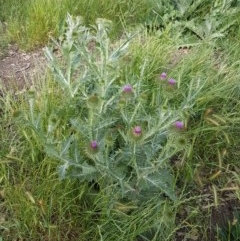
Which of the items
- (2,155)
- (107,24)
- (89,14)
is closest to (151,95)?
(107,24)

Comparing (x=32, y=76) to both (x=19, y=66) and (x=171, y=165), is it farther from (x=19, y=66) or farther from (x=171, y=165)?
A: (x=171, y=165)

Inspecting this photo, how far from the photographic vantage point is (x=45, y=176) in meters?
2.21

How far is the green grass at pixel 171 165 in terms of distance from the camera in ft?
6.75

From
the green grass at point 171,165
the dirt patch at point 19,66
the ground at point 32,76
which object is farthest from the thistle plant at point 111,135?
the dirt patch at point 19,66

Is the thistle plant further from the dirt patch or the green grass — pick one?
the dirt patch

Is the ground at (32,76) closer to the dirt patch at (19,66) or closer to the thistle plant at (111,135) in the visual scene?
the dirt patch at (19,66)

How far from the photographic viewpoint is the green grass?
206 centimetres

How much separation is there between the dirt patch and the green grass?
138 millimetres

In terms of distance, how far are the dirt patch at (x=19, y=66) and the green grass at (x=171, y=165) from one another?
0.45 ft

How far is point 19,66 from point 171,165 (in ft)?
4.68

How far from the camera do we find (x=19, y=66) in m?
3.24

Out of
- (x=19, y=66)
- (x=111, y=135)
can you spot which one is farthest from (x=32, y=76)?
(x=111, y=135)

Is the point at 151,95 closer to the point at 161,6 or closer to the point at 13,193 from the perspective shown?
the point at 13,193

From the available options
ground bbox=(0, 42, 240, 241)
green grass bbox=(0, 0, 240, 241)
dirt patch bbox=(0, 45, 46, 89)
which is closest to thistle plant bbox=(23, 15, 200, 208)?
green grass bbox=(0, 0, 240, 241)
